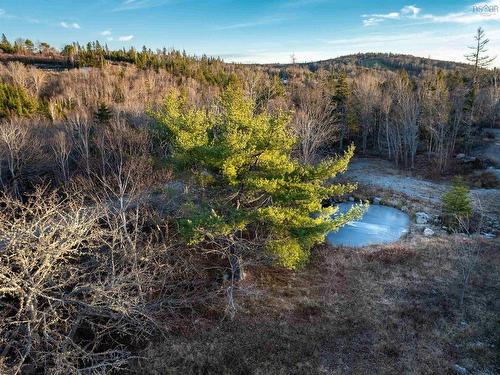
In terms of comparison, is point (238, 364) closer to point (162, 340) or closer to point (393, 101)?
point (162, 340)

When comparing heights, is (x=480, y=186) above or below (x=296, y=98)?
below

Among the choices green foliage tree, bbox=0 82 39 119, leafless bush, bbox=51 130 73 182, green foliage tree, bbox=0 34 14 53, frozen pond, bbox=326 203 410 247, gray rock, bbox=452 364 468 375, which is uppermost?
green foliage tree, bbox=0 34 14 53

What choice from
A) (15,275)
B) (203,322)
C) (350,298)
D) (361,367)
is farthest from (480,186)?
(15,275)

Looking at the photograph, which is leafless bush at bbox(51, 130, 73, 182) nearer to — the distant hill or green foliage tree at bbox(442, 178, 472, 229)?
green foliage tree at bbox(442, 178, 472, 229)

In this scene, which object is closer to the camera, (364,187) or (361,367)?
(361,367)

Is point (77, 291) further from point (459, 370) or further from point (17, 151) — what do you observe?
point (17, 151)

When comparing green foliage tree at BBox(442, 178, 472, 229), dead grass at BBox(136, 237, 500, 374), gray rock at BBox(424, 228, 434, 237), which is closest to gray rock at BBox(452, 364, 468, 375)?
dead grass at BBox(136, 237, 500, 374)

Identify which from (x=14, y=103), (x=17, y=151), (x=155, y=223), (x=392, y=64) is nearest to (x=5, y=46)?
(x=14, y=103)
